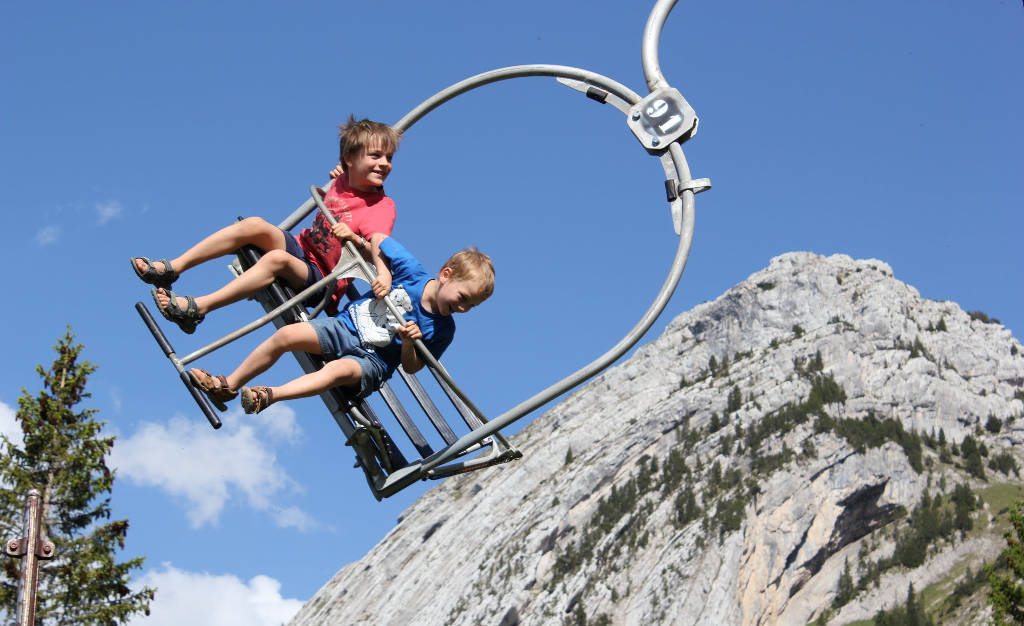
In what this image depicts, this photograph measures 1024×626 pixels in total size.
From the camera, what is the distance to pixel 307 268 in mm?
6859

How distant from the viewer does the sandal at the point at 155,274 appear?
20.9 ft

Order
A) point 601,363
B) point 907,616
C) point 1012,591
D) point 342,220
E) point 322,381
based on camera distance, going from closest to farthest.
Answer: point 601,363
point 322,381
point 342,220
point 1012,591
point 907,616

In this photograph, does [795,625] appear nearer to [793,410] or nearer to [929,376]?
[793,410]

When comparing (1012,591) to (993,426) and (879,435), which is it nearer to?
(879,435)

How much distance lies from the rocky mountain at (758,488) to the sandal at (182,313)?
10144cm

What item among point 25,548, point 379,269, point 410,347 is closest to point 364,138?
point 379,269

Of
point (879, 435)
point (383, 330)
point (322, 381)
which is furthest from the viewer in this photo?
point (879, 435)

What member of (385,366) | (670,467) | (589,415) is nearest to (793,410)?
(670,467)

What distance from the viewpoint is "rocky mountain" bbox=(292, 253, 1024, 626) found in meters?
117

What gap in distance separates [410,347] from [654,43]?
2073mm

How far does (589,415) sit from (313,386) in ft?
555

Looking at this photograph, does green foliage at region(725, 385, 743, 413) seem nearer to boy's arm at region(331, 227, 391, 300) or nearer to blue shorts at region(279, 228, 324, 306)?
blue shorts at region(279, 228, 324, 306)

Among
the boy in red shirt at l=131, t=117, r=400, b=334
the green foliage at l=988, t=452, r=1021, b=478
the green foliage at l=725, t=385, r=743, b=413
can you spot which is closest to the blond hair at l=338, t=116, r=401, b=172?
the boy in red shirt at l=131, t=117, r=400, b=334

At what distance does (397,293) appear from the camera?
21.3ft
